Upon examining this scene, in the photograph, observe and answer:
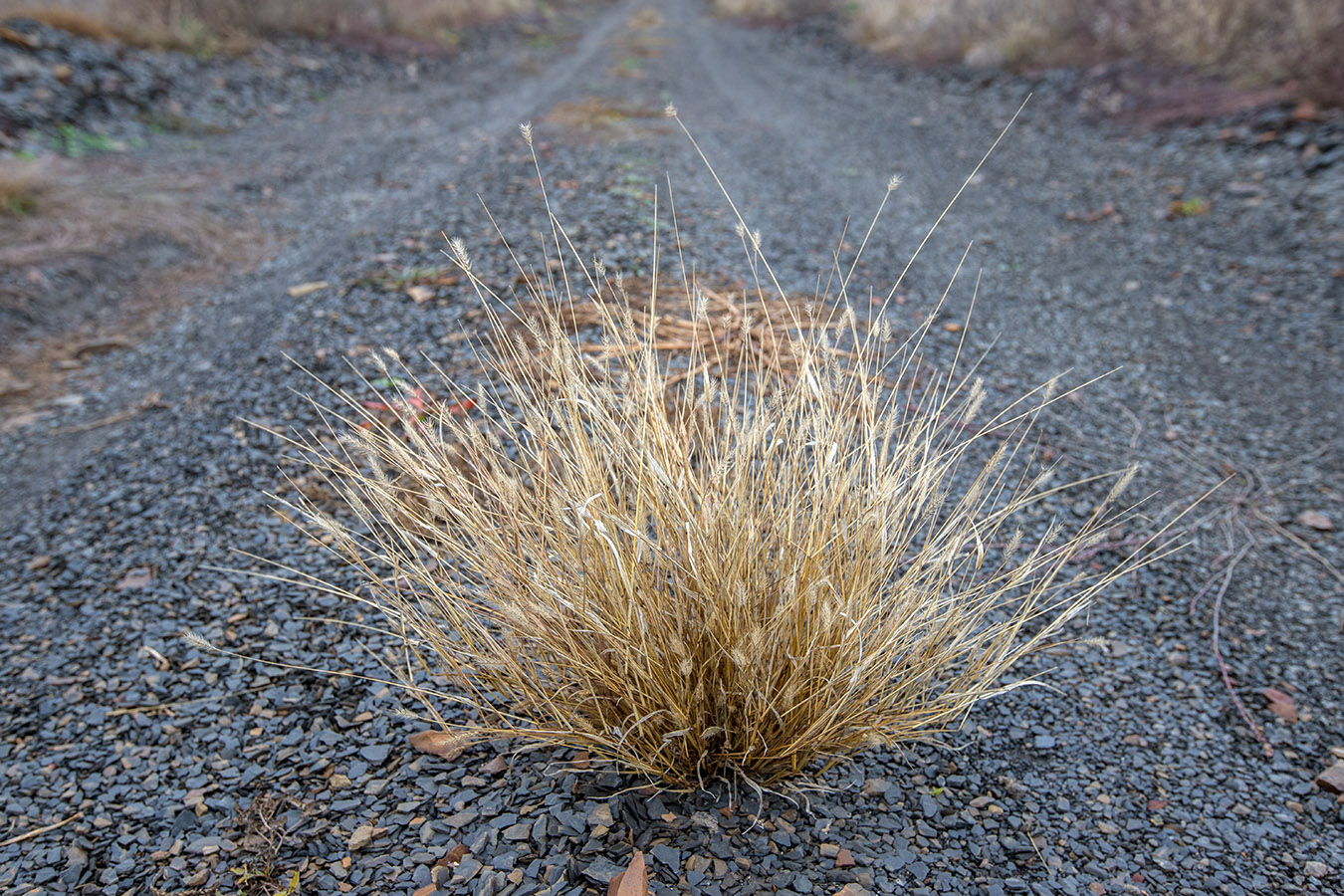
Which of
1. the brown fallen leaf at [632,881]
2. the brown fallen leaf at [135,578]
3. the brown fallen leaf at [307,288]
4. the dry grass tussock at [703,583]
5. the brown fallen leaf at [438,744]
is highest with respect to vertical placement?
the dry grass tussock at [703,583]

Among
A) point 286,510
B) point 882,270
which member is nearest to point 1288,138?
point 882,270

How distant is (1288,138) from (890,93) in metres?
4.80

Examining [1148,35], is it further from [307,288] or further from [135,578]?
[135,578]

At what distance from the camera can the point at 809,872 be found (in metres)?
1.70

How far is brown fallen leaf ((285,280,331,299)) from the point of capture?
14.5 ft

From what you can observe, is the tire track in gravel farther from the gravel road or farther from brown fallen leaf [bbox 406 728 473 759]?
brown fallen leaf [bbox 406 728 473 759]

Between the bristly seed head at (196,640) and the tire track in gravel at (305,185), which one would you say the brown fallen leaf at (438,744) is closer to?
the bristly seed head at (196,640)

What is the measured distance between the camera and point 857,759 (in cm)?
206

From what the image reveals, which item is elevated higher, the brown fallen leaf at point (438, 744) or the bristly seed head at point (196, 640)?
the bristly seed head at point (196, 640)

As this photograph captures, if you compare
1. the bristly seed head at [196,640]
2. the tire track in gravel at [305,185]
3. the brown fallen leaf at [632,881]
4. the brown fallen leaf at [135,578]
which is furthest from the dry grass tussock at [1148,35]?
the brown fallen leaf at [135,578]

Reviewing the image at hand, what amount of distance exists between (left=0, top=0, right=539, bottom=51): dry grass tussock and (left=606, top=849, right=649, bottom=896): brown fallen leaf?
34.0ft

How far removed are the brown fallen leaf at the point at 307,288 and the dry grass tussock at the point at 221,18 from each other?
21.4 ft

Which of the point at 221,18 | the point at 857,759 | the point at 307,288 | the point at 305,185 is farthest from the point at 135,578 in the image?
the point at 221,18

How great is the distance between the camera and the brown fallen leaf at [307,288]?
443cm
